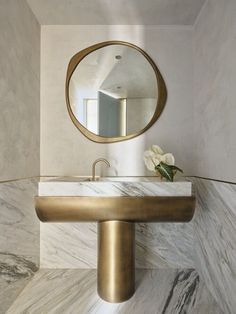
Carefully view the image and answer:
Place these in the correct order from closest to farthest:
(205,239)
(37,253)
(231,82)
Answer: (231,82)
(205,239)
(37,253)

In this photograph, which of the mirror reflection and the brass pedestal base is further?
the mirror reflection

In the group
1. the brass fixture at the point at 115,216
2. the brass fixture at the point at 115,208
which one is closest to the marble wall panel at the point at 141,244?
the brass fixture at the point at 115,216

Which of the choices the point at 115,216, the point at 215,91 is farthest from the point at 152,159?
the point at 215,91

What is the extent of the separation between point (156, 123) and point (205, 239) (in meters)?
0.87

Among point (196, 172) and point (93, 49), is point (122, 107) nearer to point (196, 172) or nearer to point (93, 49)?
point (93, 49)

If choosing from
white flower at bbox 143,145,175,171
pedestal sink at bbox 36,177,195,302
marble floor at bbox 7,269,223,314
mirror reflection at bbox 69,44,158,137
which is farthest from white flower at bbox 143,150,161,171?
marble floor at bbox 7,269,223,314

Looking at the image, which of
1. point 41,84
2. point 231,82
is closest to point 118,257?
point 231,82

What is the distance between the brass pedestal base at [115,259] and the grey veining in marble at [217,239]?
49 centimetres

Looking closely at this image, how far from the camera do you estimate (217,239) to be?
114 centimetres

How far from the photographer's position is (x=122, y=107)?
1542mm

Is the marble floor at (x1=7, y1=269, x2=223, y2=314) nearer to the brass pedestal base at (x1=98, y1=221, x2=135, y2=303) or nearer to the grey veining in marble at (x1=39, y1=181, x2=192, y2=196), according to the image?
the brass pedestal base at (x1=98, y1=221, x2=135, y2=303)

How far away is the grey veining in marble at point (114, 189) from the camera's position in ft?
3.59

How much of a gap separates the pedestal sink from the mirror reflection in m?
0.58

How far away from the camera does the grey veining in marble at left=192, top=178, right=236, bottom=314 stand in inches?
39.7
